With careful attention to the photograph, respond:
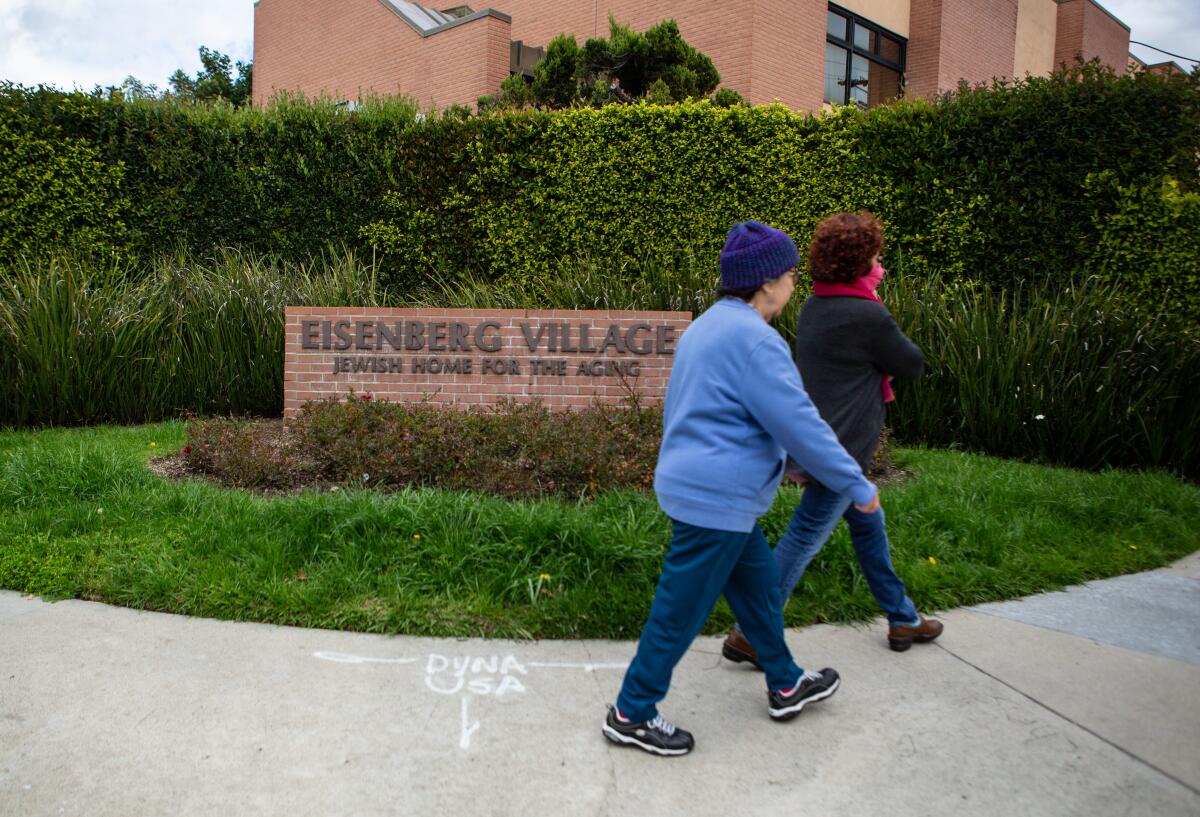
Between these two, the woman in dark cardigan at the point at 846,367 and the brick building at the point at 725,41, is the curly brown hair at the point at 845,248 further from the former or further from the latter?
the brick building at the point at 725,41

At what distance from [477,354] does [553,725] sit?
4.81m

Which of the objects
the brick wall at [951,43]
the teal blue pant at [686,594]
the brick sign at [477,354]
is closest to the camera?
the teal blue pant at [686,594]

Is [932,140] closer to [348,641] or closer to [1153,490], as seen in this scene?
[1153,490]

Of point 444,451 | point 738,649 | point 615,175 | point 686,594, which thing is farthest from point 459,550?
point 615,175

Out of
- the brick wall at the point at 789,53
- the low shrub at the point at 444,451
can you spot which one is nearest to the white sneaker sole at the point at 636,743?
the low shrub at the point at 444,451

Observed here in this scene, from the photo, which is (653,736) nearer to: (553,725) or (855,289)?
(553,725)

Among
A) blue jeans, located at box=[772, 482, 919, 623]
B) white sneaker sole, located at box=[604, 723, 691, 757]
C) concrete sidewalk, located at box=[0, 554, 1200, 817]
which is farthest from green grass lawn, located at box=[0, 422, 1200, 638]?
white sneaker sole, located at box=[604, 723, 691, 757]

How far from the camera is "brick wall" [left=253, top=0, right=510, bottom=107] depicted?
1795cm

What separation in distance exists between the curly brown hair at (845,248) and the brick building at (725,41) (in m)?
12.6

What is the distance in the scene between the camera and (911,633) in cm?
384

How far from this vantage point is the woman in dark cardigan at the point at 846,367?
357cm

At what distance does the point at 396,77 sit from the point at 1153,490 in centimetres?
1795

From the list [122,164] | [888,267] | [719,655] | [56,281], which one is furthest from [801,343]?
[122,164]

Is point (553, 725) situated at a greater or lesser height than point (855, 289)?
lesser
